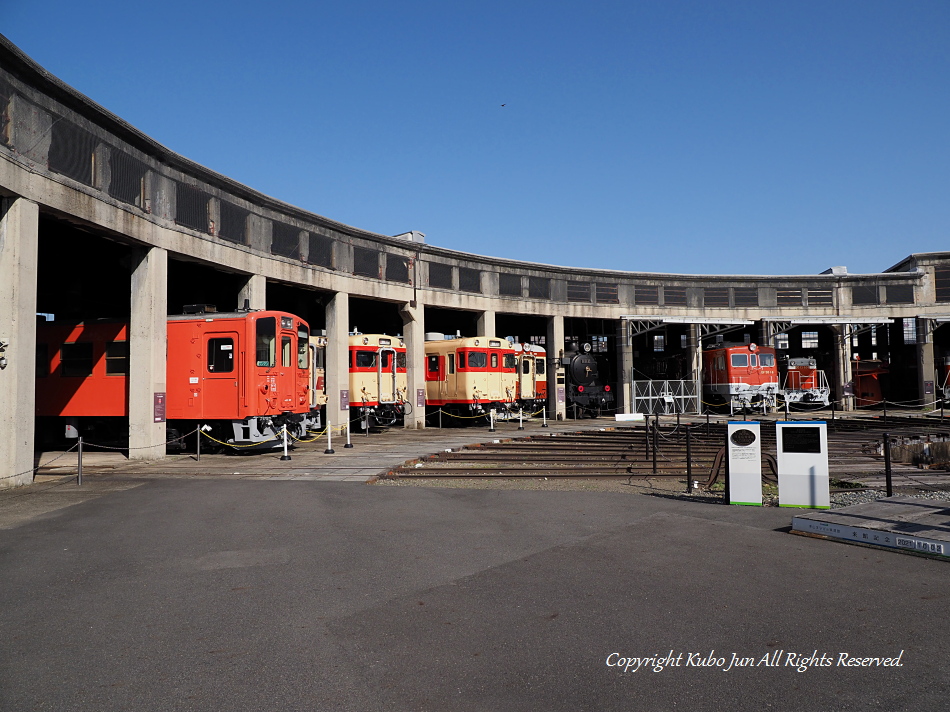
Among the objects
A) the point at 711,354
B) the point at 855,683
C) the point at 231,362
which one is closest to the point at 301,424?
the point at 231,362

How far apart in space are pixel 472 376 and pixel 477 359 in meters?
0.75

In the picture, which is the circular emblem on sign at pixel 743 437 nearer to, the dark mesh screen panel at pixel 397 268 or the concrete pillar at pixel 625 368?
the dark mesh screen panel at pixel 397 268

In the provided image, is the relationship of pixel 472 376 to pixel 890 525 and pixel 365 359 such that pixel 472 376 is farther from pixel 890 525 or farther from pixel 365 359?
pixel 890 525

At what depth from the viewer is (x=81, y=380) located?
17.7 m

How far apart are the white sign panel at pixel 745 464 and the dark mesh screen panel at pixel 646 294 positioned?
2538 cm

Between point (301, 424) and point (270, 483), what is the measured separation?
7.83m

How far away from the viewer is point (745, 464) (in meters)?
9.71

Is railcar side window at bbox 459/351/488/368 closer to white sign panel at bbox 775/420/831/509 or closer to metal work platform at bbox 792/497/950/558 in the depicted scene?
white sign panel at bbox 775/420/831/509

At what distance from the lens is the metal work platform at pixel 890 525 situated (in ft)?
22.1

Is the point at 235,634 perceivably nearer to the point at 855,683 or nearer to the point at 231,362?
the point at 855,683

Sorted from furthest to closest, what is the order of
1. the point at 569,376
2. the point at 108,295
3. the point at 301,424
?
the point at 569,376 → the point at 108,295 → the point at 301,424

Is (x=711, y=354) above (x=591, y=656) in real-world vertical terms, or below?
above

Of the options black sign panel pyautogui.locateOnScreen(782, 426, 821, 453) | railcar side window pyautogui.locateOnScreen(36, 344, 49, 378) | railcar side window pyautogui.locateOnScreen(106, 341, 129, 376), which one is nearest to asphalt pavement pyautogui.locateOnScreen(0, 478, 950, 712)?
black sign panel pyautogui.locateOnScreen(782, 426, 821, 453)

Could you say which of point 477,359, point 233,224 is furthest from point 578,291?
point 233,224
